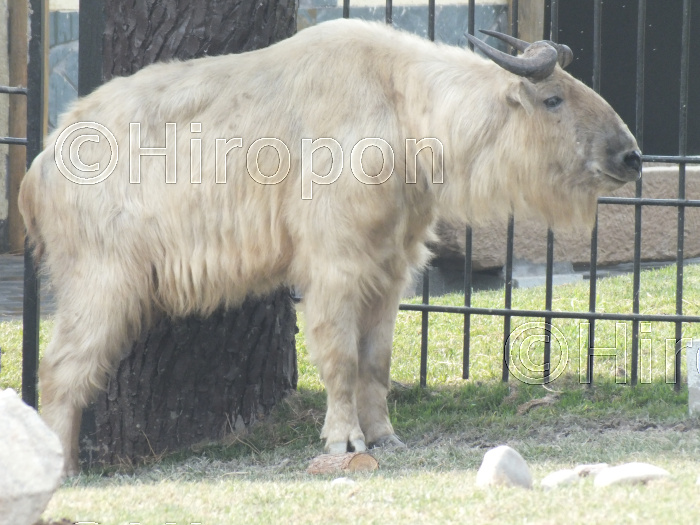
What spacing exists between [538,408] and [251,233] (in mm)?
1810

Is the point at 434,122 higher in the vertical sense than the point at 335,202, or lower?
higher

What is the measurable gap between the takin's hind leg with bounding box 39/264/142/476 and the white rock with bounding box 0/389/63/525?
1385 millimetres

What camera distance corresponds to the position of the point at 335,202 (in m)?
4.21

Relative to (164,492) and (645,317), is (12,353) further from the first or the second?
(645,317)

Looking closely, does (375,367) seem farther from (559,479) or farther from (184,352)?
(559,479)

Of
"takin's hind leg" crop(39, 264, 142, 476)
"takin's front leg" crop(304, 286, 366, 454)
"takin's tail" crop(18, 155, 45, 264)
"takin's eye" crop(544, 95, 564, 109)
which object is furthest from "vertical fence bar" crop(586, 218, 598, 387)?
"takin's tail" crop(18, 155, 45, 264)

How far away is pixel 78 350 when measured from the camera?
4383mm

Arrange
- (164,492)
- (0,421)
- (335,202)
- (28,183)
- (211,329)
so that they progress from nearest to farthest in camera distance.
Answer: (0,421)
(164,492)
(335,202)
(28,183)
(211,329)

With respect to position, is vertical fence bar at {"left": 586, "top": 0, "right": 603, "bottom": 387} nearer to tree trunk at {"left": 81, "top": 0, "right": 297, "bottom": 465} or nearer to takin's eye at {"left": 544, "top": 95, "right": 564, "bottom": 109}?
takin's eye at {"left": 544, "top": 95, "right": 564, "bottom": 109}

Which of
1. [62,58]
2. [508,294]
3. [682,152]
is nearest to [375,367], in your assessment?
[508,294]

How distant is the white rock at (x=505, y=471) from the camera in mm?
3316

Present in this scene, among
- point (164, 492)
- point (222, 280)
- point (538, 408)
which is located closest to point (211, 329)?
point (222, 280)

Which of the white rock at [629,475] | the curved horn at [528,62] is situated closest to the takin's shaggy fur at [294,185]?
the curved horn at [528,62]

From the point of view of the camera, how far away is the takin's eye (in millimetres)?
4320
